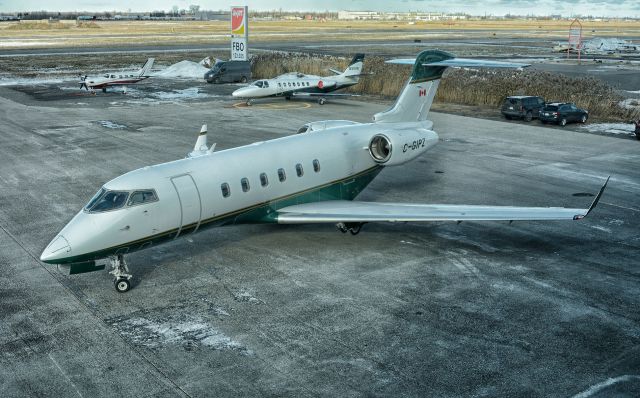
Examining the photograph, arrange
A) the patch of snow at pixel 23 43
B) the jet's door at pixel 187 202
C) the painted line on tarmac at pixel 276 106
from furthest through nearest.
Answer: the patch of snow at pixel 23 43
the painted line on tarmac at pixel 276 106
the jet's door at pixel 187 202

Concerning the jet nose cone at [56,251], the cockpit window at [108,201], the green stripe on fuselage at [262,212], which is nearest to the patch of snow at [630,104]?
the green stripe on fuselage at [262,212]

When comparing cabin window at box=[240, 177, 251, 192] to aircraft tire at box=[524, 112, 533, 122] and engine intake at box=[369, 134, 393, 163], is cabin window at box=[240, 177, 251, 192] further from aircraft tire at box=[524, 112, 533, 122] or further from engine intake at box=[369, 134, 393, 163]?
aircraft tire at box=[524, 112, 533, 122]

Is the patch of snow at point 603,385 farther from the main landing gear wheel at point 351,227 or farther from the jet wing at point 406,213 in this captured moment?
the main landing gear wheel at point 351,227

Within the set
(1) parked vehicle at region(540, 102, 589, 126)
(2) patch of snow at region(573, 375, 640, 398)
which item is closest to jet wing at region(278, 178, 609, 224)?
(2) patch of snow at region(573, 375, 640, 398)

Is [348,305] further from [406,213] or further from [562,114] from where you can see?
[562,114]

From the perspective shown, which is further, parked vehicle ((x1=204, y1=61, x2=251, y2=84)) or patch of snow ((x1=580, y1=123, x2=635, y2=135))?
parked vehicle ((x1=204, y1=61, x2=251, y2=84))

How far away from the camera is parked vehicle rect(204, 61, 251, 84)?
2256 inches

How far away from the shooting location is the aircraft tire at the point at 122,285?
14.1 meters

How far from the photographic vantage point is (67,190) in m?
22.7

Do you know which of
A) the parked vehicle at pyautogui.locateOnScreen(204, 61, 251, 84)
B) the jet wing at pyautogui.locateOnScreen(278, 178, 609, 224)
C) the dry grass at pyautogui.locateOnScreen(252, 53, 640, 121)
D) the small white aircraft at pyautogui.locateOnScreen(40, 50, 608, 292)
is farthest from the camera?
the parked vehicle at pyautogui.locateOnScreen(204, 61, 251, 84)

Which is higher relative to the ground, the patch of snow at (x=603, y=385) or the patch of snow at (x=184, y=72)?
the patch of snow at (x=184, y=72)

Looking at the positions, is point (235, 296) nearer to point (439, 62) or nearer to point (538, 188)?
point (439, 62)

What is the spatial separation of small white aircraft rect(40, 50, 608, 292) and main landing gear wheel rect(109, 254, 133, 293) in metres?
0.02

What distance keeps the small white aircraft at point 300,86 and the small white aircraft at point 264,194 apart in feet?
79.2
